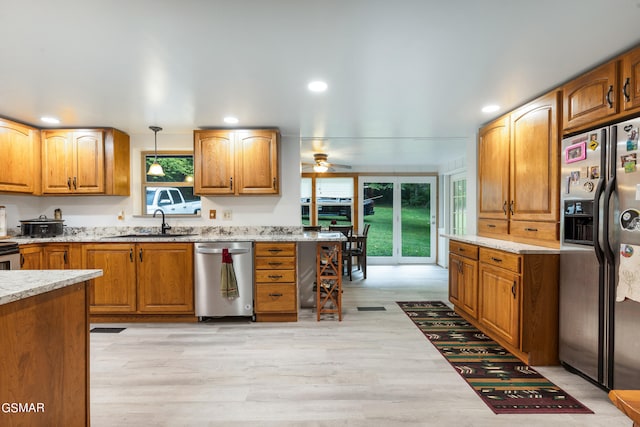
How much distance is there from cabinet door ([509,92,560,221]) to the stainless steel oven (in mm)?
4599

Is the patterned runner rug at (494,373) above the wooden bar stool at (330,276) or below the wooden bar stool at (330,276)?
below

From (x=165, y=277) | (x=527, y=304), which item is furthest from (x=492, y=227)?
(x=165, y=277)

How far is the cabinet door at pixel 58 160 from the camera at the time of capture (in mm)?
3799

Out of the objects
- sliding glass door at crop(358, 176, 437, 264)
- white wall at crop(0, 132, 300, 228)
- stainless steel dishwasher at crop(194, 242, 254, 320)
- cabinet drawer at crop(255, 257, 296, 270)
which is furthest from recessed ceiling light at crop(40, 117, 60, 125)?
sliding glass door at crop(358, 176, 437, 264)

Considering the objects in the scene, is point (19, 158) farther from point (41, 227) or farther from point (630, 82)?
point (630, 82)

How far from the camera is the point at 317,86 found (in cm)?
263

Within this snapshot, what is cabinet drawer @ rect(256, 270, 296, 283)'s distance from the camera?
11.5 feet

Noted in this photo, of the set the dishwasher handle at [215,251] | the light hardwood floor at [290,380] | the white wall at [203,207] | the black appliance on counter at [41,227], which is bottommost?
the light hardwood floor at [290,380]

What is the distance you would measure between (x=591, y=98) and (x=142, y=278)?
4.13 metres

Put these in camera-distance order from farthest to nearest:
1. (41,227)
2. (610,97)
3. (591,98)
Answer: (41,227) < (591,98) < (610,97)

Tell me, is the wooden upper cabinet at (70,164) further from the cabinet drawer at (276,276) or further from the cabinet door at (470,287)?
the cabinet door at (470,287)

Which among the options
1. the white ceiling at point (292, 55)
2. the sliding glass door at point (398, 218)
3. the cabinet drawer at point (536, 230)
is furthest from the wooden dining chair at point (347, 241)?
the cabinet drawer at point (536, 230)

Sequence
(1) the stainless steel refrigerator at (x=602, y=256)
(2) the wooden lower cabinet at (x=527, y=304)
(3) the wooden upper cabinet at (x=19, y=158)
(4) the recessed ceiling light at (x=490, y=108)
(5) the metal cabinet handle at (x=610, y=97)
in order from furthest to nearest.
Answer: (3) the wooden upper cabinet at (x=19, y=158), (4) the recessed ceiling light at (x=490, y=108), (2) the wooden lower cabinet at (x=527, y=304), (5) the metal cabinet handle at (x=610, y=97), (1) the stainless steel refrigerator at (x=602, y=256)

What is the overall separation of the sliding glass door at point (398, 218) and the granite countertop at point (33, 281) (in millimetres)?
6023
